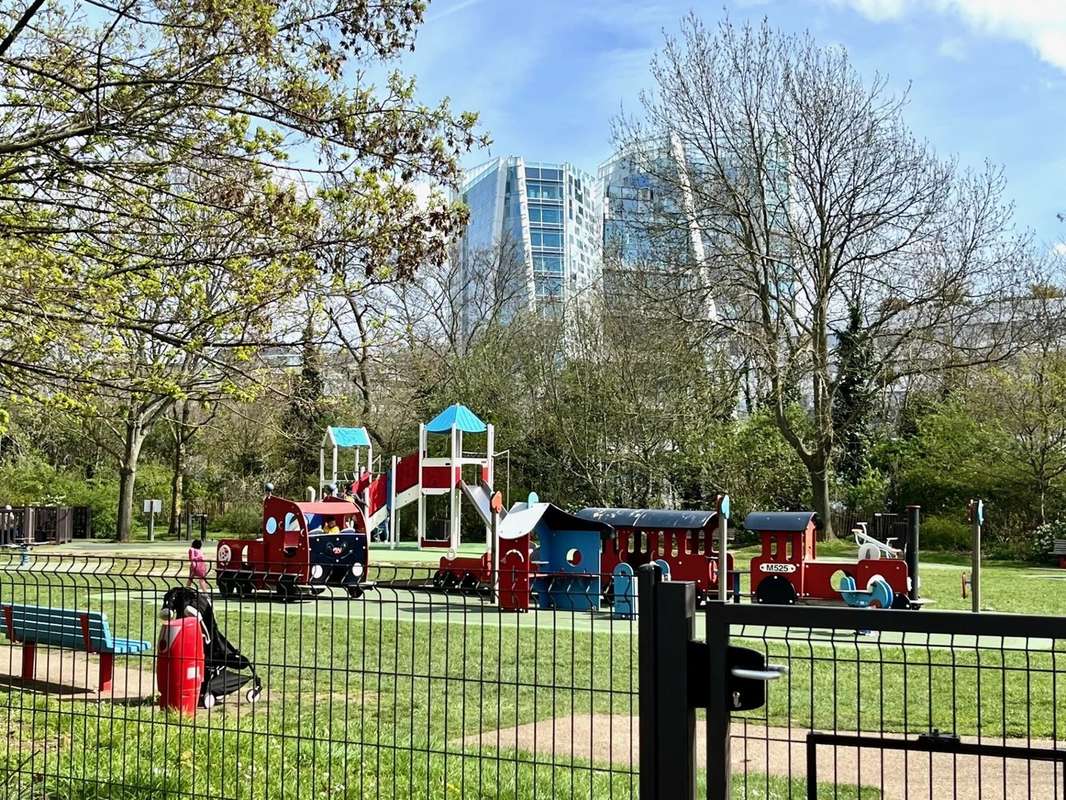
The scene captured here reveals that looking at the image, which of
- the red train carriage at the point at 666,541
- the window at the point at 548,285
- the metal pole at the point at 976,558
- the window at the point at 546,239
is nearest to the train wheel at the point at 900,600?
the metal pole at the point at 976,558

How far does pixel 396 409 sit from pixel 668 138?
55.3 feet

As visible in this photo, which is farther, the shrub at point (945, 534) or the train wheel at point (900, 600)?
the shrub at point (945, 534)

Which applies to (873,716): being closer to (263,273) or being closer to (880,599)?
(263,273)

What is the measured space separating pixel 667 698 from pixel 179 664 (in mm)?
6214

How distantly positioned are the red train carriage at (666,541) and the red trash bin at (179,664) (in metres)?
10.2

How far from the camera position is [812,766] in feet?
9.93

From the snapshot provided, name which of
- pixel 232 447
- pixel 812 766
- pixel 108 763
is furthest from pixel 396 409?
pixel 812 766

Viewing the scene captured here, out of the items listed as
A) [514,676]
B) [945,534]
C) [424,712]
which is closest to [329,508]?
[514,676]

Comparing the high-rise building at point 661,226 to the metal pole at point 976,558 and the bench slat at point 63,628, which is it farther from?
the bench slat at point 63,628

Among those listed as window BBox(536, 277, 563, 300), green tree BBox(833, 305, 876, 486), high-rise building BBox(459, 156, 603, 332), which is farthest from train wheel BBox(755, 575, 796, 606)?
high-rise building BBox(459, 156, 603, 332)

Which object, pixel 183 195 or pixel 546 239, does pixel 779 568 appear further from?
pixel 546 239

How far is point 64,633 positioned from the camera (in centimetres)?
925

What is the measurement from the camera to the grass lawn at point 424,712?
16.1 ft

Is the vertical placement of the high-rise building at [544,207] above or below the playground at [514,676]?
above
